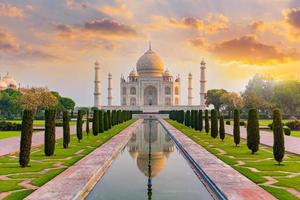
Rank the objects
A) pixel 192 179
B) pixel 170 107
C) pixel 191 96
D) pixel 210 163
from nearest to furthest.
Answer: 1. pixel 192 179
2. pixel 210 163
3. pixel 170 107
4. pixel 191 96

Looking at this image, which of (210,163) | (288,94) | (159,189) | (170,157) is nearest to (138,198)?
(159,189)

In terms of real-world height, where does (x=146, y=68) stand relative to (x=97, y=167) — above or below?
above

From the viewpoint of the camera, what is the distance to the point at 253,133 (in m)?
14.0

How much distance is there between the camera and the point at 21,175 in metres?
9.48

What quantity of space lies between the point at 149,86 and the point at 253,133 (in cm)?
6101

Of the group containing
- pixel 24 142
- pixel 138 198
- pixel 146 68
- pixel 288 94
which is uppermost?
pixel 146 68

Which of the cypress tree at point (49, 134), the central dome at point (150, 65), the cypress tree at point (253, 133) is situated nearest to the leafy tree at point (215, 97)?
the central dome at point (150, 65)

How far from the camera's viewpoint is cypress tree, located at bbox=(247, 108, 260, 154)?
44.9 ft

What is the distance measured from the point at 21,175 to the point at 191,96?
216ft

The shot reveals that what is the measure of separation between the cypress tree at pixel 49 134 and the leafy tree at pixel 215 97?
5566 centimetres

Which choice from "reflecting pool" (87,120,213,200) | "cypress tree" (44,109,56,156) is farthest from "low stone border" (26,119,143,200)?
"cypress tree" (44,109,56,156)

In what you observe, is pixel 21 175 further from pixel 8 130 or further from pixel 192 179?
pixel 8 130

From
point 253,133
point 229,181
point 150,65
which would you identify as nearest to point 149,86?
point 150,65

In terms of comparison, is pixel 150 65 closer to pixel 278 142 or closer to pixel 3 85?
pixel 3 85
